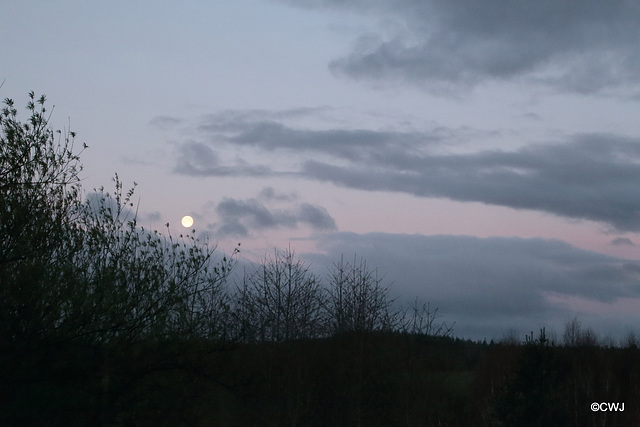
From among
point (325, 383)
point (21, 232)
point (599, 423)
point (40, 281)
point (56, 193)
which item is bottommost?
point (599, 423)

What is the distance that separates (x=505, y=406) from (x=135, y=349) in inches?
617

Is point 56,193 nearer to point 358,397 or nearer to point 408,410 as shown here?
point 358,397

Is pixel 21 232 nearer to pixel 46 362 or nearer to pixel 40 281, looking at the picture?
pixel 40 281

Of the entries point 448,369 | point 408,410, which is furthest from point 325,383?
point 448,369

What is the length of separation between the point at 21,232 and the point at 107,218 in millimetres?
2470

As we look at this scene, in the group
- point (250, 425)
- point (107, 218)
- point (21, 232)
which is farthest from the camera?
point (250, 425)

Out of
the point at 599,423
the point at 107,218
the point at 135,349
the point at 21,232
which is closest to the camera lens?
the point at 21,232

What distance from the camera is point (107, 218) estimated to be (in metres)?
14.2

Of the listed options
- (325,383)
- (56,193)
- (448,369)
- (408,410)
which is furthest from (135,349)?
(448,369)

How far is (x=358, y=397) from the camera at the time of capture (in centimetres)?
2069

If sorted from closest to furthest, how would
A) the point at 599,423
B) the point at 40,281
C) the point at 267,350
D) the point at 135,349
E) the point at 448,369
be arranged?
the point at 40,281 → the point at 135,349 → the point at 267,350 → the point at 448,369 → the point at 599,423

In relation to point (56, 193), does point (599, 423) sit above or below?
below

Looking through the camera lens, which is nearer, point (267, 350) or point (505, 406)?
point (267, 350)

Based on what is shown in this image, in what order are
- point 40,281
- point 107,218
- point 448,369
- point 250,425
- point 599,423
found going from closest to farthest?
point 40,281
point 107,218
point 250,425
point 448,369
point 599,423
